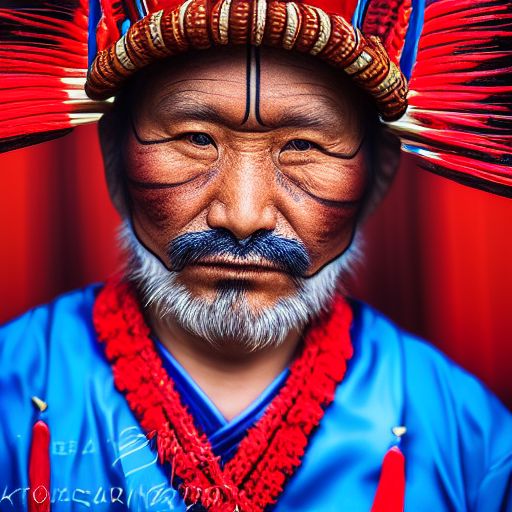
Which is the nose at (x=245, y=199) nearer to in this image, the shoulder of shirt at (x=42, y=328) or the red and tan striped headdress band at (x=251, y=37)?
the red and tan striped headdress band at (x=251, y=37)

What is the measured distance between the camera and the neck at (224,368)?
1.35 m

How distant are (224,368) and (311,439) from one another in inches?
8.3

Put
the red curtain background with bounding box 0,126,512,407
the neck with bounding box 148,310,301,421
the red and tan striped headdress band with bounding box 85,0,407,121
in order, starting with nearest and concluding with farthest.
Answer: the red and tan striped headdress band with bounding box 85,0,407,121
the neck with bounding box 148,310,301,421
the red curtain background with bounding box 0,126,512,407

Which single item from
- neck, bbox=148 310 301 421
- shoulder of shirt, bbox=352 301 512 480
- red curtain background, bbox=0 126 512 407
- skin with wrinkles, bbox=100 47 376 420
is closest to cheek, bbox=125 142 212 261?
skin with wrinkles, bbox=100 47 376 420

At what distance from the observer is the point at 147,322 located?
4.61 ft

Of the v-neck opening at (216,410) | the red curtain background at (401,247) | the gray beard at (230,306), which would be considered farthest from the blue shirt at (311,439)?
the red curtain background at (401,247)

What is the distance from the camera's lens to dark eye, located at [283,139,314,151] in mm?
1171

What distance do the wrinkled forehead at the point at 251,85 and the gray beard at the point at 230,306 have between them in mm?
287

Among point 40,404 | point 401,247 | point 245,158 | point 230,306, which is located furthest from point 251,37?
point 401,247

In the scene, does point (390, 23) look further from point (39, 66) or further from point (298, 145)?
point (39, 66)

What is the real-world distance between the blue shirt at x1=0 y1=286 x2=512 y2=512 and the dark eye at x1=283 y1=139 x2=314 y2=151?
17.7 inches

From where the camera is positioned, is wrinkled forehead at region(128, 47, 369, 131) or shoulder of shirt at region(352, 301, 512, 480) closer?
wrinkled forehead at region(128, 47, 369, 131)

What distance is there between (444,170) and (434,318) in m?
1.02

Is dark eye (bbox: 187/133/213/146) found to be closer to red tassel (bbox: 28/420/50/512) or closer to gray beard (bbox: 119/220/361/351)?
gray beard (bbox: 119/220/361/351)
